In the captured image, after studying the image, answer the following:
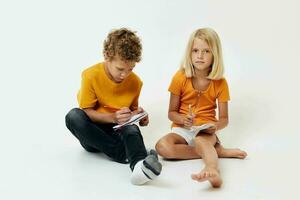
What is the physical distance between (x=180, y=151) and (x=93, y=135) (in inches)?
14.7

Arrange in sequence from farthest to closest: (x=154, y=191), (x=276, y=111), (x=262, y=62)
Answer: (x=262, y=62), (x=276, y=111), (x=154, y=191)

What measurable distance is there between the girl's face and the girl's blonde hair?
15 mm

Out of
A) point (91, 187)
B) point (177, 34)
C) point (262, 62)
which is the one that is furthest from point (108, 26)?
point (91, 187)

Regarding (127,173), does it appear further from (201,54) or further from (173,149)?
(201,54)

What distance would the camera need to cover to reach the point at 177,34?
3.27 metres

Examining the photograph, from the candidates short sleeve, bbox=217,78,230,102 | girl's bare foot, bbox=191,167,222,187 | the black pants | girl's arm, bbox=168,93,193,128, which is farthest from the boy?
short sleeve, bbox=217,78,230,102

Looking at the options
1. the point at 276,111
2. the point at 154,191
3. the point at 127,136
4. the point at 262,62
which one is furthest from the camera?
the point at 262,62

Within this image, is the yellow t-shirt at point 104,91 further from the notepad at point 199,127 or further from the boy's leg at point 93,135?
the notepad at point 199,127

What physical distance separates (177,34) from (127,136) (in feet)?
3.86

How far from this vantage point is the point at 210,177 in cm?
202

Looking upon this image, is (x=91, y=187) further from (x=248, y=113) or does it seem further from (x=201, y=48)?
(x=248, y=113)

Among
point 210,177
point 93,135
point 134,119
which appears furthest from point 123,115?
point 210,177

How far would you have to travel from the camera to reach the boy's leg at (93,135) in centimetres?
228

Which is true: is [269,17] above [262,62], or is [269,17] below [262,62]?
above
